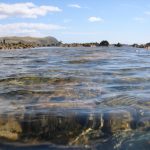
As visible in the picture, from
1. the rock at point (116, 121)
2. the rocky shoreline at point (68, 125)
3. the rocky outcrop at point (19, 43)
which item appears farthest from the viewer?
the rocky outcrop at point (19, 43)

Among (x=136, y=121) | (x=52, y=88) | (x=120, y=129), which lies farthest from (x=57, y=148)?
(x=52, y=88)

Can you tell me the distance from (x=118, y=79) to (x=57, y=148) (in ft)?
21.1

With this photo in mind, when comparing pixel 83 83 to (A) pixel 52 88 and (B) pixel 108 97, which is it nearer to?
(A) pixel 52 88

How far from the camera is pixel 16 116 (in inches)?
279

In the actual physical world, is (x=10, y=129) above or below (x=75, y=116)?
below

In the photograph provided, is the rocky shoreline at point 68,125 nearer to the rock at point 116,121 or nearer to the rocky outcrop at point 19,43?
the rock at point 116,121

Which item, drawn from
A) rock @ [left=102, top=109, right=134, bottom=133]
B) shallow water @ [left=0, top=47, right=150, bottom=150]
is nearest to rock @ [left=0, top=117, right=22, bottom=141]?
shallow water @ [left=0, top=47, right=150, bottom=150]

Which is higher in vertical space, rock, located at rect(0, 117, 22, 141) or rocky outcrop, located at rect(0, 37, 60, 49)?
rock, located at rect(0, 117, 22, 141)

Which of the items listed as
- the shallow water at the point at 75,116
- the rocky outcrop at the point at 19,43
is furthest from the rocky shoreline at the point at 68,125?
the rocky outcrop at the point at 19,43

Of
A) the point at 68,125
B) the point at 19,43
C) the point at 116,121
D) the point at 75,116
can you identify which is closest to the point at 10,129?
the point at 68,125

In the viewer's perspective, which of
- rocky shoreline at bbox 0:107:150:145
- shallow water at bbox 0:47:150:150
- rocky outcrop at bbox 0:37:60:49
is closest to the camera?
shallow water at bbox 0:47:150:150

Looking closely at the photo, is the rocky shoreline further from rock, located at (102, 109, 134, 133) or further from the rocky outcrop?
the rocky outcrop

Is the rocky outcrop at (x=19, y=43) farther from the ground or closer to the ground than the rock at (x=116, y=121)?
closer to the ground

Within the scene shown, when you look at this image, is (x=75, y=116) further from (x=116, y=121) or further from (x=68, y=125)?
(x=116, y=121)
